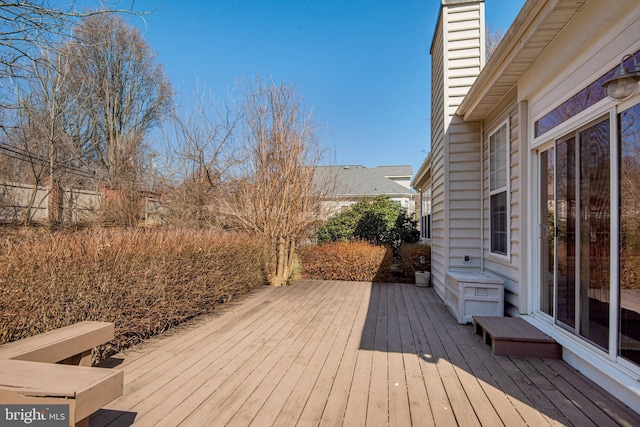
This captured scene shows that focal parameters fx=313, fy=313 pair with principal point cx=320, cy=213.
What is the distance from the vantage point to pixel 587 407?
1986 mm

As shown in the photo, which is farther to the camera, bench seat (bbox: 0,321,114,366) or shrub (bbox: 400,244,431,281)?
shrub (bbox: 400,244,431,281)

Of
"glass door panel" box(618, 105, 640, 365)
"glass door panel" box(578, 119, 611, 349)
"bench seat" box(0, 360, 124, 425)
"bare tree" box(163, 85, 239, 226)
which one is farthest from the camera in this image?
"bare tree" box(163, 85, 239, 226)

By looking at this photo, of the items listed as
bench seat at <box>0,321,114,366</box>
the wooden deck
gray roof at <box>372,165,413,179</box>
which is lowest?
the wooden deck

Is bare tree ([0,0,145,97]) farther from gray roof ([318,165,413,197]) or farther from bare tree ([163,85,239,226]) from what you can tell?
gray roof ([318,165,413,197])

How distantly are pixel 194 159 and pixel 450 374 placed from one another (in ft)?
26.0

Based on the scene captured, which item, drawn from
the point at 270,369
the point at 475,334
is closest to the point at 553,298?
the point at 475,334

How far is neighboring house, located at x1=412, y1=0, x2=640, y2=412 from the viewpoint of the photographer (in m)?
2.02

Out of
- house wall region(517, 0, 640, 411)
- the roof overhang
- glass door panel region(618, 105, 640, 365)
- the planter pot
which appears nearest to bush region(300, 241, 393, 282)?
the planter pot

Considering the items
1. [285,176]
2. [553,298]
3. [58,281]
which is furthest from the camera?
[285,176]

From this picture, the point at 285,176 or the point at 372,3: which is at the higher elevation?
the point at 372,3

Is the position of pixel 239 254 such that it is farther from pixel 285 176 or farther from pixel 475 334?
pixel 475 334

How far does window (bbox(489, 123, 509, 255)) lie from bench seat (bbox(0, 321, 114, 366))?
4.28 m

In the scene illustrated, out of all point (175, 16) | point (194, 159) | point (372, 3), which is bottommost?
point (194, 159)

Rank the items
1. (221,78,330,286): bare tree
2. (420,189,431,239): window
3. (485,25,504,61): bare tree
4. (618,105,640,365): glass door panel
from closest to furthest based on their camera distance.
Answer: (618,105,640,365): glass door panel → (221,78,330,286): bare tree → (420,189,431,239): window → (485,25,504,61): bare tree
